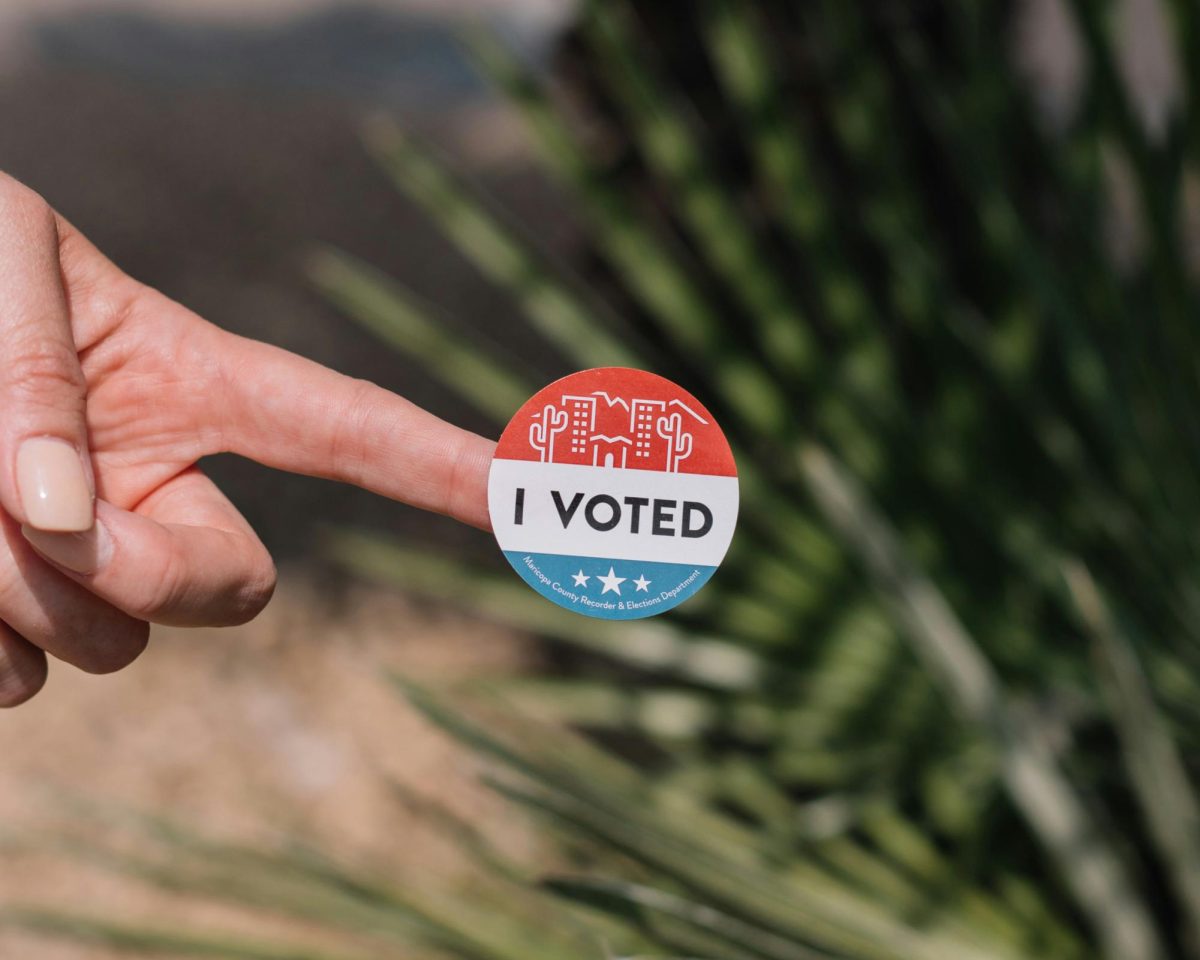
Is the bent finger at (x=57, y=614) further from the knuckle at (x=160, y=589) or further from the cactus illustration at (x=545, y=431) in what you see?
the cactus illustration at (x=545, y=431)

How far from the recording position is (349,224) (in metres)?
1.88

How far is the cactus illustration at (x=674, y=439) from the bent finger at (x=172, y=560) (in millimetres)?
139

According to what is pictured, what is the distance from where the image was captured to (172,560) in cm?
36

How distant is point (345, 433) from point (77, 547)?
86 mm

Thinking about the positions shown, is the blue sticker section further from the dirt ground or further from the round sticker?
the dirt ground

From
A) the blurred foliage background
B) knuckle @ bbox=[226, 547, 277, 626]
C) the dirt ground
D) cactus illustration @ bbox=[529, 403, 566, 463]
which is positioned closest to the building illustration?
cactus illustration @ bbox=[529, 403, 566, 463]

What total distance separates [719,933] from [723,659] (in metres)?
0.34

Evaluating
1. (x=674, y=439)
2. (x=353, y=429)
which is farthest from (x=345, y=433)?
(x=674, y=439)

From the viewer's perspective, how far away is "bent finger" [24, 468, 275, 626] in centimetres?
36

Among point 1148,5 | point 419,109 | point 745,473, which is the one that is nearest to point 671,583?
point 745,473

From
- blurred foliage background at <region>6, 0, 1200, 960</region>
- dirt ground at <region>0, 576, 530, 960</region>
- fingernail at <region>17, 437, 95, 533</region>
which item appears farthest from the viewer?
dirt ground at <region>0, 576, 530, 960</region>

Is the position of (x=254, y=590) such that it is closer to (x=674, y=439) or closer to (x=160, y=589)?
(x=160, y=589)

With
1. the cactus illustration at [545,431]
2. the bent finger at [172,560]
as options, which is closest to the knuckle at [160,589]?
the bent finger at [172,560]

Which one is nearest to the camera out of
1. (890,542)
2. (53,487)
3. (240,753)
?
(53,487)
